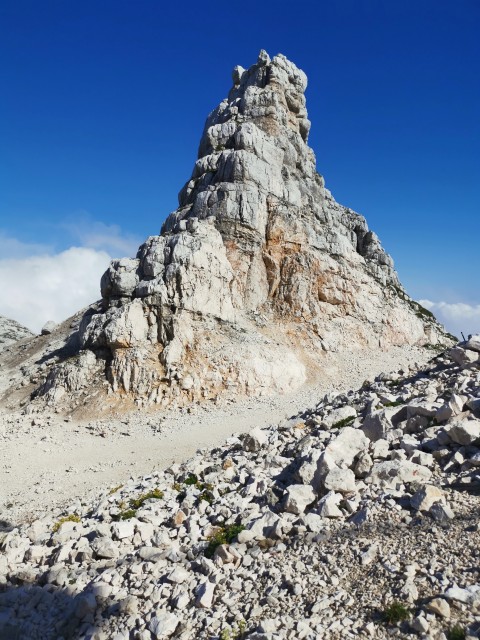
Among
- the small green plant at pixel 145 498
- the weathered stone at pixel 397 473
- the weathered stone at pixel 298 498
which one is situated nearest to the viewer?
the weathered stone at pixel 397 473

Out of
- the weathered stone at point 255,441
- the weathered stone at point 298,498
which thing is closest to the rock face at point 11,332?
the weathered stone at point 255,441

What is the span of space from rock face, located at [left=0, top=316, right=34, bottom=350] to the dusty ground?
31.7 m

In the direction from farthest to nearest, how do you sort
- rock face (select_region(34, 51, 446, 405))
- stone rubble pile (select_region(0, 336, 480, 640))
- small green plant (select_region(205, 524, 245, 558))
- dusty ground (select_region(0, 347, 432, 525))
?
rock face (select_region(34, 51, 446, 405)), dusty ground (select_region(0, 347, 432, 525)), small green plant (select_region(205, 524, 245, 558)), stone rubble pile (select_region(0, 336, 480, 640))

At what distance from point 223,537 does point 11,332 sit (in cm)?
6572

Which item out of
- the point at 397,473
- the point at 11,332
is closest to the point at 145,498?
the point at 397,473

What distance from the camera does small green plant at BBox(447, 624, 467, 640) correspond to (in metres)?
6.41

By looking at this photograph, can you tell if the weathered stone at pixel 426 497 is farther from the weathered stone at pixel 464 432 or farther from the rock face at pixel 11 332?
the rock face at pixel 11 332

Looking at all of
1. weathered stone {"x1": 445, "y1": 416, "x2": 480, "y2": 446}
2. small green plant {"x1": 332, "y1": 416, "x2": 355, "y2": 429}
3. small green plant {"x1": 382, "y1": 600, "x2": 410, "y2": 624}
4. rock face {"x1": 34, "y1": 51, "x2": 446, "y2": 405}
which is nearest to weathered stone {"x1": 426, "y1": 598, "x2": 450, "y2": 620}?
small green plant {"x1": 382, "y1": 600, "x2": 410, "y2": 624}

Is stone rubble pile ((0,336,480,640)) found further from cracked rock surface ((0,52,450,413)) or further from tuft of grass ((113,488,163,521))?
cracked rock surface ((0,52,450,413))

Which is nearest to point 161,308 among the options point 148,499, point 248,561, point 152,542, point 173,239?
point 173,239

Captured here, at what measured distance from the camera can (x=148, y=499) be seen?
14102mm

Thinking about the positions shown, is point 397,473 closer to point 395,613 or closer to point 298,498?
point 298,498

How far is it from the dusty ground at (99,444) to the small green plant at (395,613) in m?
15.6

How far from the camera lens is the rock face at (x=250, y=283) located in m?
35.0
